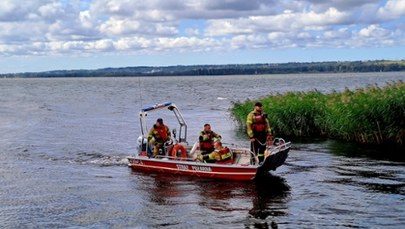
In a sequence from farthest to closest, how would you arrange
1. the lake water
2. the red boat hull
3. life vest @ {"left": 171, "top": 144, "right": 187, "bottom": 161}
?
life vest @ {"left": 171, "top": 144, "right": 187, "bottom": 161}
the red boat hull
the lake water

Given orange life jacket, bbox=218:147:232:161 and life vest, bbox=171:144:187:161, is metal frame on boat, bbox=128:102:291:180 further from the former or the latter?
orange life jacket, bbox=218:147:232:161

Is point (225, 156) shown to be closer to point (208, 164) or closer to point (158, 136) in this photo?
point (208, 164)

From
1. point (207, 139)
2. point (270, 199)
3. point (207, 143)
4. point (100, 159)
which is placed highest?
point (207, 139)

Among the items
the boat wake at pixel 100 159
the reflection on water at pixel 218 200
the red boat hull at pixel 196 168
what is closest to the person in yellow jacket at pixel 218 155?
the red boat hull at pixel 196 168

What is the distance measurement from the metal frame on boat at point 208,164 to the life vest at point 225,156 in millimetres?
215

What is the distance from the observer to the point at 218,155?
21.7m

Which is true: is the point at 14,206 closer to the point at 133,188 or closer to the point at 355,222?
the point at 133,188

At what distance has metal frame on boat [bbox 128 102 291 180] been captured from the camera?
2077 centimetres

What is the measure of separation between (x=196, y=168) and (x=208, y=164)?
65 centimetres

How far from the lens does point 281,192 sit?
764 inches

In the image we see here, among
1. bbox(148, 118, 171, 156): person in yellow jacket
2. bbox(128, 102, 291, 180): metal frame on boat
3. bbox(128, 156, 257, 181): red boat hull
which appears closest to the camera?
bbox(128, 102, 291, 180): metal frame on boat

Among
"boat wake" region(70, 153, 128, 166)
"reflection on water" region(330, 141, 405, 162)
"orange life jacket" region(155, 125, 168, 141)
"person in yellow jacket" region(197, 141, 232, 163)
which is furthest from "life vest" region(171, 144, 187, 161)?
"reflection on water" region(330, 141, 405, 162)

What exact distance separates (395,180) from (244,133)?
1595 centimetres

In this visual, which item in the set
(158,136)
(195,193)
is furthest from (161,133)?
(195,193)
